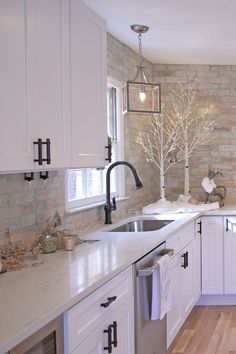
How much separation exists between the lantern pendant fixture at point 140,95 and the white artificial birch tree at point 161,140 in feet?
3.06

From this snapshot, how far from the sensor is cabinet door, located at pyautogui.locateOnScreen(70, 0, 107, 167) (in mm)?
2480

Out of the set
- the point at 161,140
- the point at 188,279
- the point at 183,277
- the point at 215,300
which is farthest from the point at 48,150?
the point at 215,300

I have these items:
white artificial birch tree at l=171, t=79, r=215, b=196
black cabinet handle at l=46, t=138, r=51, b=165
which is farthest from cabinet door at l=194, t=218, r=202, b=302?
black cabinet handle at l=46, t=138, r=51, b=165

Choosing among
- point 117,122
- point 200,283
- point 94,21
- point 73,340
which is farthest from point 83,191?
point 73,340

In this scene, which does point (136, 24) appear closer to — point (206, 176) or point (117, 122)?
point (117, 122)

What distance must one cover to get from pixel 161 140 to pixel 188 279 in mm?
1578

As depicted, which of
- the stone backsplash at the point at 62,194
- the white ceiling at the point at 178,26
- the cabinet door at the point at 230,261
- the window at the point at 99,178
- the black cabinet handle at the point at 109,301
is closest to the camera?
the black cabinet handle at the point at 109,301

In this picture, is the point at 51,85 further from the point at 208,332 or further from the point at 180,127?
the point at 180,127

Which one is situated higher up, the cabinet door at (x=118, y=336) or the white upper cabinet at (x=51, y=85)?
the white upper cabinet at (x=51, y=85)

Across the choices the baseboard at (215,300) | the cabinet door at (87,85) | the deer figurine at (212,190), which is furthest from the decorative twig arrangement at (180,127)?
the cabinet door at (87,85)

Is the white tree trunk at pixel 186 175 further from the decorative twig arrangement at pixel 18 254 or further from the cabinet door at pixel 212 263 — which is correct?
the decorative twig arrangement at pixel 18 254

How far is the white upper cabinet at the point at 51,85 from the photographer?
1.86 metres

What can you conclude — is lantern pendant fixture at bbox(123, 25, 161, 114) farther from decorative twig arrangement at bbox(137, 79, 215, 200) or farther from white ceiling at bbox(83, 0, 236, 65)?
decorative twig arrangement at bbox(137, 79, 215, 200)

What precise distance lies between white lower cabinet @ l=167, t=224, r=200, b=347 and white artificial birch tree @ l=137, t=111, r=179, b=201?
3.50 feet
